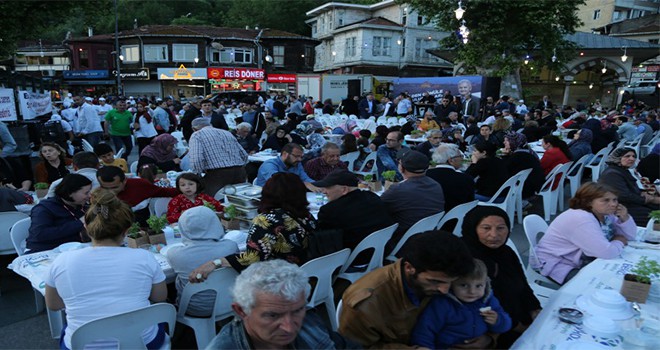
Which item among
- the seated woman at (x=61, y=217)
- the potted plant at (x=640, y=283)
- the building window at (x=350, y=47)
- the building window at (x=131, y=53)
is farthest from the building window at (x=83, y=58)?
the potted plant at (x=640, y=283)

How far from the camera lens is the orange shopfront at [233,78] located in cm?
3344

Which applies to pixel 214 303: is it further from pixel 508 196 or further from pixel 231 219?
pixel 508 196

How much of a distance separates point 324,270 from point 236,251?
624mm

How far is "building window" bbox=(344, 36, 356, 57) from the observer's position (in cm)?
3306

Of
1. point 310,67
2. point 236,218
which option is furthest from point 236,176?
point 310,67

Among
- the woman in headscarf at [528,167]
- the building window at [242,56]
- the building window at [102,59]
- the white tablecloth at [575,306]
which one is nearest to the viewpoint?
the white tablecloth at [575,306]

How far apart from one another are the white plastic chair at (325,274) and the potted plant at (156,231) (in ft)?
4.24

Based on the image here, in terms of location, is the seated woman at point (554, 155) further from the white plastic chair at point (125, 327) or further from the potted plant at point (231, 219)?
the white plastic chair at point (125, 327)

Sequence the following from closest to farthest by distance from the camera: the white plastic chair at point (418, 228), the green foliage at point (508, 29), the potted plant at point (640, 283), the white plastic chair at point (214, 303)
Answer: the potted plant at point (640, 283)
the white plastic chair at point (214, 303)
the white plastic chair at point (418, 228)
the green foliage at point (508, 29)

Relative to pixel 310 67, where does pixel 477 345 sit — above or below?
below

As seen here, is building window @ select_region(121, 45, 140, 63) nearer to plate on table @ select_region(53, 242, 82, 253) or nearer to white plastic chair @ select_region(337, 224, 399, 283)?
plate on table @ select_region(53, 242, 82, 253)

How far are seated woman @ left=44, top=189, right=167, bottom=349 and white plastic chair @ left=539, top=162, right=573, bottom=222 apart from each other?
5625 millimetres

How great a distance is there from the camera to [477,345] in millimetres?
2014

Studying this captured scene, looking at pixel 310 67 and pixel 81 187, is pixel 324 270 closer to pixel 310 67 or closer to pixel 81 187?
pixel 81 187
